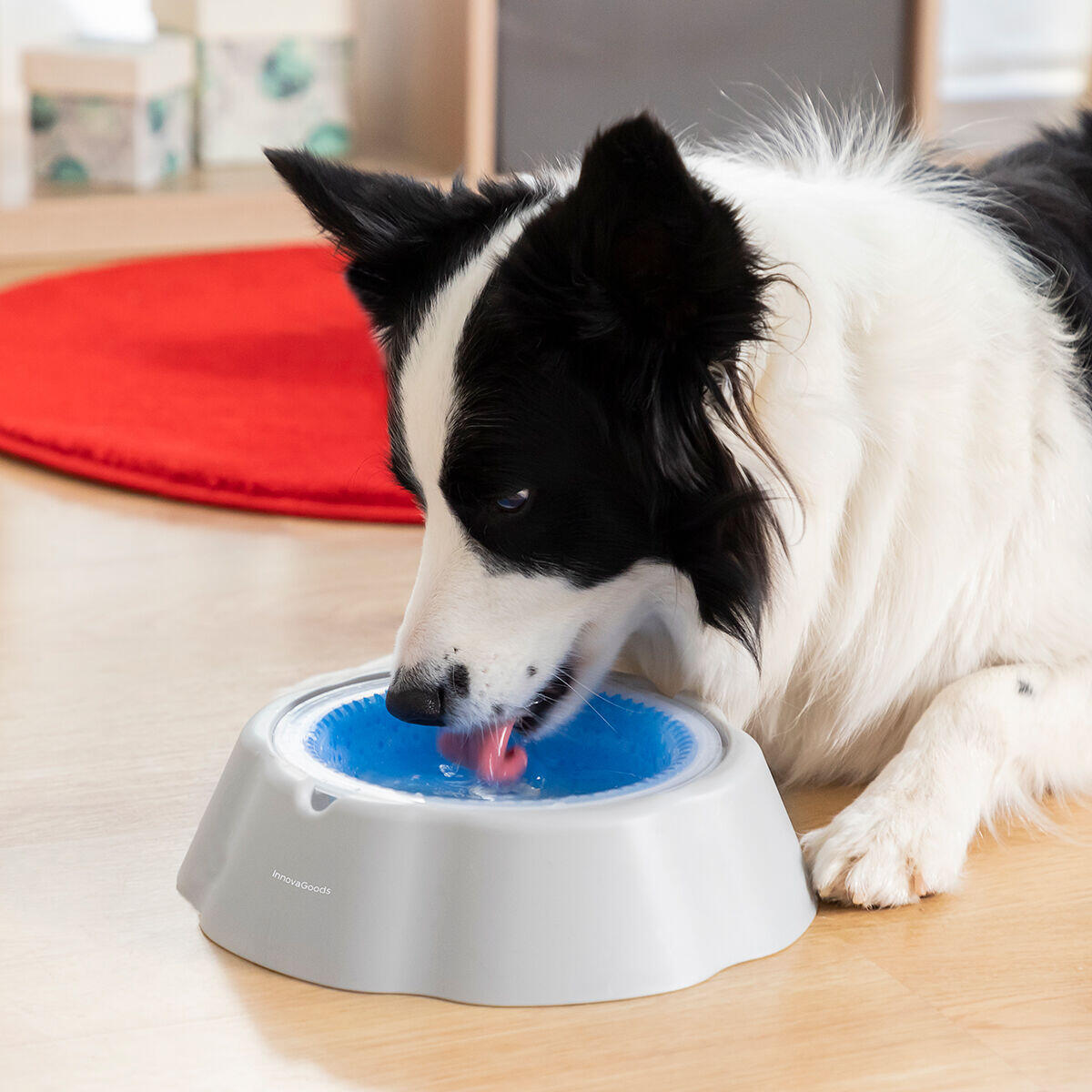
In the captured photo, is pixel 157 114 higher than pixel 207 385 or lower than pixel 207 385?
higher

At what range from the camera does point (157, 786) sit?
5.75 ft

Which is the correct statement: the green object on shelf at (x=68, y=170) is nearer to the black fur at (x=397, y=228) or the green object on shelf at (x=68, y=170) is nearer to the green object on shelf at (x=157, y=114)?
the green object on shelf at (x=157, y=114)

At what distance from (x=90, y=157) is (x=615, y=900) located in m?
4.10

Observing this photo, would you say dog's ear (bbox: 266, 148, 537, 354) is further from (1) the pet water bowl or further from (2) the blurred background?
(2) the blurred background

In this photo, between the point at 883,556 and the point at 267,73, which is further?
the point at 267,73

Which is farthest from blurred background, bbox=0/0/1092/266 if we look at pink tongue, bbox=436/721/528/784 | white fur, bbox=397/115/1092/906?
pink tongue, bbox=436/721/528/784

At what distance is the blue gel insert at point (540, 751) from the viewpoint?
158cm

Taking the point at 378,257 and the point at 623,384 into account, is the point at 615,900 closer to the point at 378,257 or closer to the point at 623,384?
the point at 623,384

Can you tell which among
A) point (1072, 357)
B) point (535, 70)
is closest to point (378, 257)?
point (1072, 357)

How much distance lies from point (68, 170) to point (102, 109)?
0.21 m

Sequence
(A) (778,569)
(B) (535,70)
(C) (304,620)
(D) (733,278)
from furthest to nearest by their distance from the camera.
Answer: (B) (535,70) < (C) (304,620) < (A) (778,569) < (D) (733,278)

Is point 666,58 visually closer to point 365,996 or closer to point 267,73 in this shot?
point 267,73

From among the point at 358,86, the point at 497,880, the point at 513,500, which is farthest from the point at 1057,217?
the point at 358,86

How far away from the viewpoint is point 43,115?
489 cm
